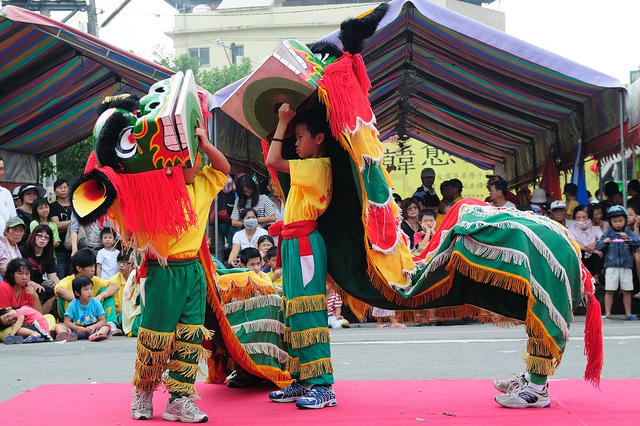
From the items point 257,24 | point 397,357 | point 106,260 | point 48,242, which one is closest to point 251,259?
point 397,357

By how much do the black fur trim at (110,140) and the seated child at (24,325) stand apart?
4.73 m

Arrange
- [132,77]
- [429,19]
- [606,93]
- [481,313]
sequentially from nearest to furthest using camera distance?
[481,313] → [429,19] → [606,93] → [132,77]

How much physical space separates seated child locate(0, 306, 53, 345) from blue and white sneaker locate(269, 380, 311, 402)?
448cm

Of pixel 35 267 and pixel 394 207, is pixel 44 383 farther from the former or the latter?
pixel 35 267

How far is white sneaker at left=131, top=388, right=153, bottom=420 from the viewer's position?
3.49 metres

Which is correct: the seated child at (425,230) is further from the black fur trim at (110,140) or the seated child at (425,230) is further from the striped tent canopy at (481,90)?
the black fur trim at (110,140)

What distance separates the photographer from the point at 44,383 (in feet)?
15.8

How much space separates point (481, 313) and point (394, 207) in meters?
0.71

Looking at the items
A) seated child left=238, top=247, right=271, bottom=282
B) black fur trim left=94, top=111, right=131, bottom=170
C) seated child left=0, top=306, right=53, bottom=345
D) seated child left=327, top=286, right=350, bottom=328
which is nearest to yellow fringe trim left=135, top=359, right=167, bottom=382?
black fur trim left=94, top=111, right=131, bottom=170

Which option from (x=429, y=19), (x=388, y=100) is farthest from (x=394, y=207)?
(x=388, y=100)

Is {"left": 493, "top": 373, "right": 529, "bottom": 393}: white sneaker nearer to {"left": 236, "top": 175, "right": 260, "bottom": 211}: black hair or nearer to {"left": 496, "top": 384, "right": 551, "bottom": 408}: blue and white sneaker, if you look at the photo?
{"left": 496, "top": 384, "right": 551, "bottom": 408}: blue and white sneaker

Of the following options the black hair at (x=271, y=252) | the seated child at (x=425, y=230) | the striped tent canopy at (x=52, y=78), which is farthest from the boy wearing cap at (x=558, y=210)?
the striped tent canopy at (x=52, y=78)

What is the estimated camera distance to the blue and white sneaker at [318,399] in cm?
362

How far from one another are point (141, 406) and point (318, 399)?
2.82 ft
